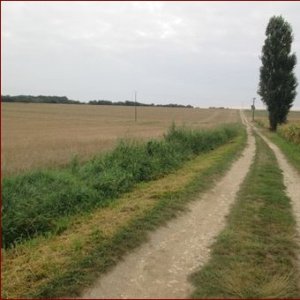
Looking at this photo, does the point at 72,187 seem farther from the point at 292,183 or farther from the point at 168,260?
the point at 292,183

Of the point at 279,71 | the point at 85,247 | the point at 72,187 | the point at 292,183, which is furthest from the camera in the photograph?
the point at 279,71

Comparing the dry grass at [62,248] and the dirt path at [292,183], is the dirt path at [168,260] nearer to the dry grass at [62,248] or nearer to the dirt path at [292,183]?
the dry grass at [62,248]

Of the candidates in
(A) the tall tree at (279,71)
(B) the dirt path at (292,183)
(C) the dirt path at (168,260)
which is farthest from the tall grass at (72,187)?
(A) the tall tree at (279,71)

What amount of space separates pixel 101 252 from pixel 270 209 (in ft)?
13.3

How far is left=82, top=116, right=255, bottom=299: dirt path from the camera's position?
463 cm

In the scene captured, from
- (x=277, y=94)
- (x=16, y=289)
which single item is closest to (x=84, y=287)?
(x=16, y=289)

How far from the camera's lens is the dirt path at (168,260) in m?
4.63

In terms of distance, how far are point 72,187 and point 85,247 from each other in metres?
2.78

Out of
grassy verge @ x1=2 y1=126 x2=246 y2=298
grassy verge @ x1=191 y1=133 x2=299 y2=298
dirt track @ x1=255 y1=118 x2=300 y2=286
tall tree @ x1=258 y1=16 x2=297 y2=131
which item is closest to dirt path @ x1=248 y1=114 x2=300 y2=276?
dirt track @ x1=255 y1=118 x2=300 y2=286

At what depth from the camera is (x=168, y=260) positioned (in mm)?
5555

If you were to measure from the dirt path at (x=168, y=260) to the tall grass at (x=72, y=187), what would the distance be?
72.3 inches

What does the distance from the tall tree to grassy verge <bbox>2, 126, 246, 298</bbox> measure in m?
35.4

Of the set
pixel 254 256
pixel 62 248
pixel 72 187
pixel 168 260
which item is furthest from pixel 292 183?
pixel 62 248

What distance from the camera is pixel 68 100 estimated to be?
11369cm
